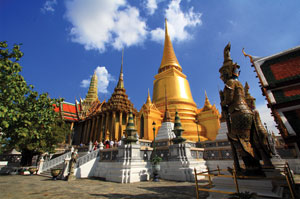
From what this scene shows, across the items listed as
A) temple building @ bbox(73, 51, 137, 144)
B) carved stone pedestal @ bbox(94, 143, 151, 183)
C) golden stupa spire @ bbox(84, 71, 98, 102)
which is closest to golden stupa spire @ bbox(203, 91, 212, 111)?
temple building @ bbox(73, 51, 137, 144)

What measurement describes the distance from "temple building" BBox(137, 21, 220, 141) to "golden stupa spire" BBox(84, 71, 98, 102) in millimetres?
22274

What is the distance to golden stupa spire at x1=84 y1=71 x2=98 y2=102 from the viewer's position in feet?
149

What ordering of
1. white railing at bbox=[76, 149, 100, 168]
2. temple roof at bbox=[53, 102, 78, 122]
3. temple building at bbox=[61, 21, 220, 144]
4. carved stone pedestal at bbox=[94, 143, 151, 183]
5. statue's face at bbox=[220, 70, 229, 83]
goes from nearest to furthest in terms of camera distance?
statue's face at bbox=[220, 70, 229, 83], carved stone pedestal at bbox=[94, 143, 151, 183], white railing at bbox=[76, 149, 100, 168], temple building at bbox=[61, 21, 220, 144], temple roof at bbox=[53, 102, 78, 122]

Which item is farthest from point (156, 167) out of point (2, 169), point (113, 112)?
point (113, 112)

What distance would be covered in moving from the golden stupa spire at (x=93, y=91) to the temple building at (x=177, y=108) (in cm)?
2227

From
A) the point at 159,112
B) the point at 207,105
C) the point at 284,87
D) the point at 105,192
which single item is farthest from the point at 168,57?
the point at 105,192

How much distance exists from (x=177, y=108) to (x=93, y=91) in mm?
31440

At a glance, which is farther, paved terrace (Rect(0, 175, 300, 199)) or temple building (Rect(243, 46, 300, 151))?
temple building (Rect(243, 46, 300, 151))

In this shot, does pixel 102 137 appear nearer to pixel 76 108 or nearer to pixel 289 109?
pixel 76 108

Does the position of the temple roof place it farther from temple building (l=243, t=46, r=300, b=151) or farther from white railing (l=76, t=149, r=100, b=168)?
temple building (l=243, t=46, r=300, b=151)

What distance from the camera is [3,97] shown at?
24.6 feet

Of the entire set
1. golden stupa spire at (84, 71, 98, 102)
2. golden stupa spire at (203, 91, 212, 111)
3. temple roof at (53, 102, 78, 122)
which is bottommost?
golden stupa spire at (203, 91, 212, 111)

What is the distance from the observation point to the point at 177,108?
25.2 metres

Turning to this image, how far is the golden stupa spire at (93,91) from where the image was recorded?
45.5 meters
